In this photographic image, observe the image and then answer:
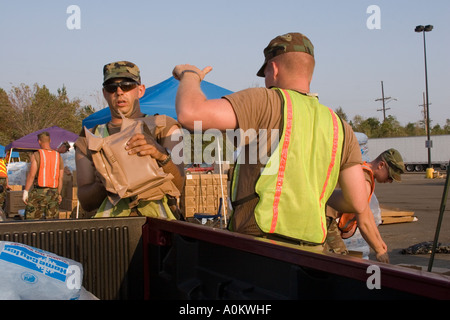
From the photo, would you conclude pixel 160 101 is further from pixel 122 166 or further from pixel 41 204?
pixel 122 166

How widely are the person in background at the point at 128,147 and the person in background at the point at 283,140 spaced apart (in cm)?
66

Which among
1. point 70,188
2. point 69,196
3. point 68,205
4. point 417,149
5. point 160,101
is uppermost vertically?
point 417,149

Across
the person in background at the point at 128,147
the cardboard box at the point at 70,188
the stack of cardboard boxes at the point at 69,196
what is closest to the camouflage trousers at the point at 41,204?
the stack of cardboard boxes at the point at 69,196

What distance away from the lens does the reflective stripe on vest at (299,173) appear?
2.02 meters

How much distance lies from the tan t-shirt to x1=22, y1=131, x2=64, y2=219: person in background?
21.8 ft

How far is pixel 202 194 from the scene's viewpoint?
30.9 ft

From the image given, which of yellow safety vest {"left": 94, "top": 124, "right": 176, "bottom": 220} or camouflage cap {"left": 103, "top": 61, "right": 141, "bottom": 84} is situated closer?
yellow safety vest {"left": 94, "top": 124, "right": 176, "bottom": 220}

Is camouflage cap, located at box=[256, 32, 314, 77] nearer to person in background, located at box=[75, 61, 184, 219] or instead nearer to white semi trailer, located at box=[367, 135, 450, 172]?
person in background, located at box=[75, 61, 184, 219]

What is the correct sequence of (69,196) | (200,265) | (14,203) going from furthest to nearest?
(14,203) → (69,196) → (200,265)

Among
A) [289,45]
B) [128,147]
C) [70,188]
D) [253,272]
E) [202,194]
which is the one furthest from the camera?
[70,188]

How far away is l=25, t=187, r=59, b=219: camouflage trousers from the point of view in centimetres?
804

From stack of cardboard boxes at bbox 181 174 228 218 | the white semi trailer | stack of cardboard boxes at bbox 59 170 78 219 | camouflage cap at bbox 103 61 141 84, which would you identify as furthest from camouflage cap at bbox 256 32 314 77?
the white semi trailer

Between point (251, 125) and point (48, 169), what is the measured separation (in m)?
6.87

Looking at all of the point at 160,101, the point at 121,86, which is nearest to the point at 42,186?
the point at 160,101
